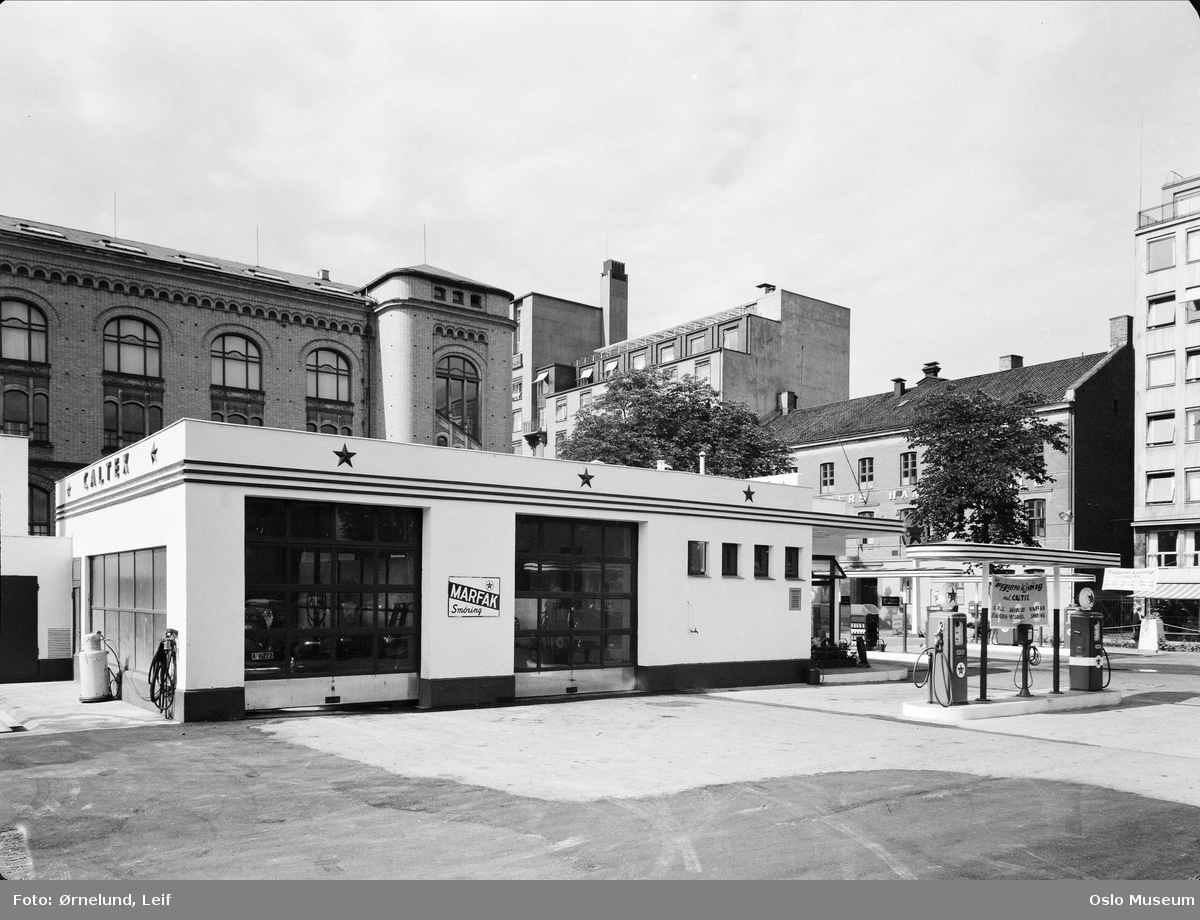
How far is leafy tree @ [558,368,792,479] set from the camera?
142ft

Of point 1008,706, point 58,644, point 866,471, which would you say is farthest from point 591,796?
point 866,471

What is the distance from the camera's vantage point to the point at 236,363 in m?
41.8

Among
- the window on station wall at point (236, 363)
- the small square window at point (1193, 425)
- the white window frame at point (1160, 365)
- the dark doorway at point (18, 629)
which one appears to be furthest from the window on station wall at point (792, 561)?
the white window frame at point (1160, 365)

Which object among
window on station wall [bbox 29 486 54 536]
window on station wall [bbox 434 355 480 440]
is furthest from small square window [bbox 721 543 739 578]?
window on station wall [bbox 29 486 54 536]

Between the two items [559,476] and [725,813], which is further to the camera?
[559,476]

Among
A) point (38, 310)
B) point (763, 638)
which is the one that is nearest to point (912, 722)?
point (763, 638)

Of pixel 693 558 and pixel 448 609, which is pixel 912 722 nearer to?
pixel 693 558

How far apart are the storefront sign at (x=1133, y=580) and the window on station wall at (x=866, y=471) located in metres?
16.9

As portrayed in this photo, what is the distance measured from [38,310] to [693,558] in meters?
28.7

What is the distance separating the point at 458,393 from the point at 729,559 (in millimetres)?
26029

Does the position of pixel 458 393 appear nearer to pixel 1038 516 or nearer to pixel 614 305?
pixel 1038 516

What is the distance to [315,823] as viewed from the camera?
880 centimetres

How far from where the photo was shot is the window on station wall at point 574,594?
1922cm

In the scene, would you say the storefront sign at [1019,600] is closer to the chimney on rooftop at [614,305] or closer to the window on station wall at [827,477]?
the window on station wall at [827,477]
